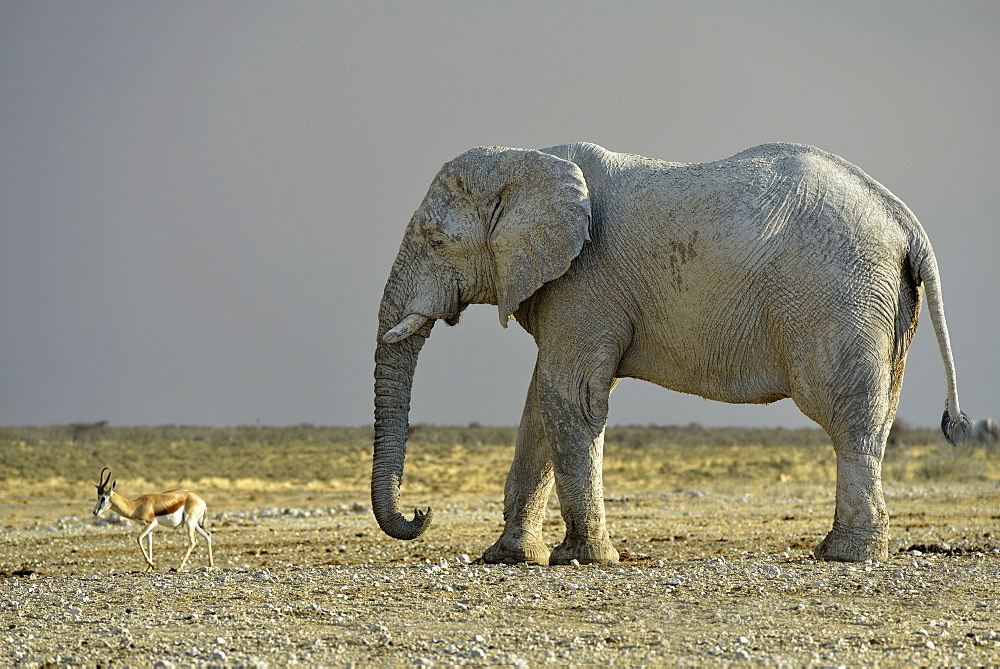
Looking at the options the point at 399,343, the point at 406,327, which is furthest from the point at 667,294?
the point at 399,343

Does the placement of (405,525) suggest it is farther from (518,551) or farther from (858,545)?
(858,545)

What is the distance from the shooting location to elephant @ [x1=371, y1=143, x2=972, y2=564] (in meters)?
11.9

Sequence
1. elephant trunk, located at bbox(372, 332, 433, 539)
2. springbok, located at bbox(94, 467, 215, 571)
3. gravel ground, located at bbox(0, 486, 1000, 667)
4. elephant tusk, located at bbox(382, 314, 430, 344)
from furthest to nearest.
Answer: springbok, located at bbox(94, 467, 215, 571) → elephant tusk, located at bbox(382, 314, 430, 344) → elephant trunk, located at bbox(372, 332, 433, 539) → gravel ground, located at bbox(0, 486, 1000, 667)

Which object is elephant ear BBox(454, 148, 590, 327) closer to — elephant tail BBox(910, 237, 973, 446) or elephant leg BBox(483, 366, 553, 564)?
elephant leg BBox(483, 366, 553, 564)

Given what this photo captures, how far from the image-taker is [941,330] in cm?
1238

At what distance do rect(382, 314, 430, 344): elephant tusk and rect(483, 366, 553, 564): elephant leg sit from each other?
1.58 meters

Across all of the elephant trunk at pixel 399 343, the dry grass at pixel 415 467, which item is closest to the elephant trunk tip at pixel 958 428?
the elephant trunk at pixel 399 343

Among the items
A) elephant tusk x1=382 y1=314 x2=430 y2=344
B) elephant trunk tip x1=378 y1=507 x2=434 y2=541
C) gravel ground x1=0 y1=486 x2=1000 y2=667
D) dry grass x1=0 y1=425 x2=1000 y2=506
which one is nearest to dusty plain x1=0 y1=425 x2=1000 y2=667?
gravel ground x1=0 y1=486 x2=1000 y2=667

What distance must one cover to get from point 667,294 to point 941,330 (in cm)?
279

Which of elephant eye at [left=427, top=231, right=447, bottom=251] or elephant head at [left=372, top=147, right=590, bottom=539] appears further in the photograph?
elephant eye at [left=427, top=231, right=447, bottom=251]

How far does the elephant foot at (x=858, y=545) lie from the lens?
39.0 feet

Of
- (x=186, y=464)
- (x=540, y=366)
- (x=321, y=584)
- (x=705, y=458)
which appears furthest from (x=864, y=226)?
(x=705, y=458)

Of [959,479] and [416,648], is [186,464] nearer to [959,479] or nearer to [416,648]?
[959,479]

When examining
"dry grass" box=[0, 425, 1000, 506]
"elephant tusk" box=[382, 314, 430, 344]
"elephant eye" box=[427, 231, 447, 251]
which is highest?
"elephant eye" box=[427, 231, 447, 251]
